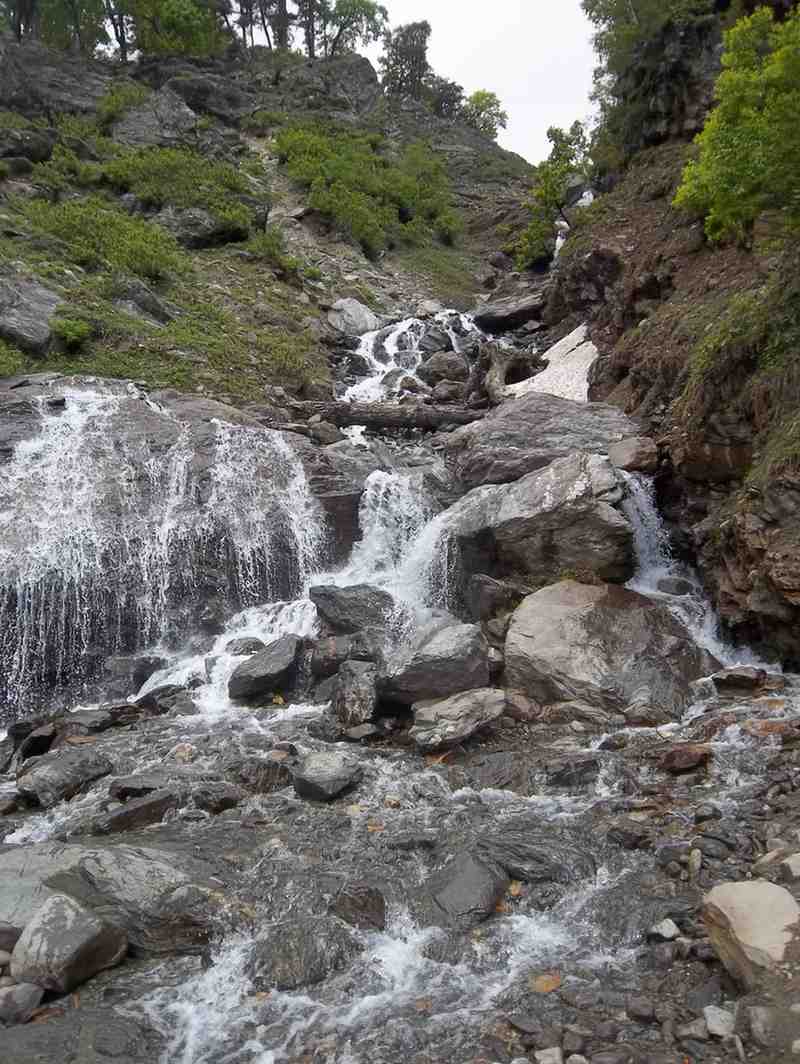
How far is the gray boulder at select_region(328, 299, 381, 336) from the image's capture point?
28234mm

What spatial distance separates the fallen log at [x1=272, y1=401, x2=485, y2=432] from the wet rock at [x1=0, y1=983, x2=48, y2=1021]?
16.1m

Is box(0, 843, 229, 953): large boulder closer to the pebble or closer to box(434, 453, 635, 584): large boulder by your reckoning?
the pebble

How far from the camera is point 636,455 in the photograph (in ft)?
46.5

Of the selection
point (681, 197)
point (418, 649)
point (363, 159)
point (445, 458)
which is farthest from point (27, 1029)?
point (363, 159)

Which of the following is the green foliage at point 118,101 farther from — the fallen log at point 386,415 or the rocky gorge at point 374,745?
the fallen log at point 386,415

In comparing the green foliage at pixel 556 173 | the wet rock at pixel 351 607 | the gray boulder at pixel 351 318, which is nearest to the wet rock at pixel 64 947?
the wet rock at pixel 351 607

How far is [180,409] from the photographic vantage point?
17281 mm

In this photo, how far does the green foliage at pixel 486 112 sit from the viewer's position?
67750 millimetres

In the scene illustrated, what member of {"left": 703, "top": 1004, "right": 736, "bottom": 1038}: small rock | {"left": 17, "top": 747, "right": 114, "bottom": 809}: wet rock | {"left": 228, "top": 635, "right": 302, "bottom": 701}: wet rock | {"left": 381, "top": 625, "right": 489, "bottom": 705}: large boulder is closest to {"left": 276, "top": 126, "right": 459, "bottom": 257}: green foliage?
{"left": 228, "top": 635, "right": 302, "bottom": 701}: wet rock

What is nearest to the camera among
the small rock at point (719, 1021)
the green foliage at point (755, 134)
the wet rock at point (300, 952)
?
the small rock at point (719, 1021)

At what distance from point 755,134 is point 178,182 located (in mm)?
28101

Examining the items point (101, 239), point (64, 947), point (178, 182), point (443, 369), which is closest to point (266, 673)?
point (64, 947)

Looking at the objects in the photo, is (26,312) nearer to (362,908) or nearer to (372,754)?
(372,754)

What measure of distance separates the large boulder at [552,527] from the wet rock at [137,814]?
7.09 m
